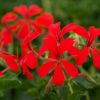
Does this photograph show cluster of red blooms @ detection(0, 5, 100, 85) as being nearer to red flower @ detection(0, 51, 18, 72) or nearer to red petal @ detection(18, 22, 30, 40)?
red flower @ detection(0, 51, 18, 72)

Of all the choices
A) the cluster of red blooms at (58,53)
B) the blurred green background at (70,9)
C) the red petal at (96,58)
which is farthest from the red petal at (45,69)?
the blurred green background at (70,9)

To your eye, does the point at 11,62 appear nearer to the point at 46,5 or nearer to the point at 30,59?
the point at 30,59

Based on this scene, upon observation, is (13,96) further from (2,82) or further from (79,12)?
(79,12)

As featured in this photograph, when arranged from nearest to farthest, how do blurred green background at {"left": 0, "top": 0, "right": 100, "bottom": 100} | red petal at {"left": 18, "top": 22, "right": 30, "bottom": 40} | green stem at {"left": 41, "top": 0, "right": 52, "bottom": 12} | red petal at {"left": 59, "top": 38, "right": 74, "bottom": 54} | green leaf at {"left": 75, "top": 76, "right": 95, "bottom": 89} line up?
red petal at {"left": 59, "top": 38, "right": 74, "bottom": 54} < green leaf at {"left": 75, "top": 76, "right": 95, "bottom": 89} < red petal at {"left": 18, "top": 22, "right": 30, "bottom": 40} < blurred green background at {"left": 0, "top": 0, "right": 100, "bottom": 100} < green stem at {"left": 41, "top": 0, "right": 52, "bottom": 12}

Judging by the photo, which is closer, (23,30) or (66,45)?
(66,45)

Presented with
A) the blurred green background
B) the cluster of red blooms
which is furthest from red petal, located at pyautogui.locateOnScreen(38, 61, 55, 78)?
the blurred green background

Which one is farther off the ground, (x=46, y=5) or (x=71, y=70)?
(x=46, y=5)

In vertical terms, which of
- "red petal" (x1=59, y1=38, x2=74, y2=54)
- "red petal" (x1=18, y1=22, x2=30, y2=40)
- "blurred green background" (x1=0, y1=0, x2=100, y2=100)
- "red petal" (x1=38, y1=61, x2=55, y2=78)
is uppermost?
"blurred green background" (x1=0, y1=0, x2=100, y2=100)

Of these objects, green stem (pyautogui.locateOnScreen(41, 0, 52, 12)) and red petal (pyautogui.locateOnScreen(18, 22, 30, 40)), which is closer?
red petal (pyautogui.locateOnScreen(18, 22, 30, 40))

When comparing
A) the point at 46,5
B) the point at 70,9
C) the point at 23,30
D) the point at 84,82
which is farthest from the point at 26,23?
the point at 46,5
